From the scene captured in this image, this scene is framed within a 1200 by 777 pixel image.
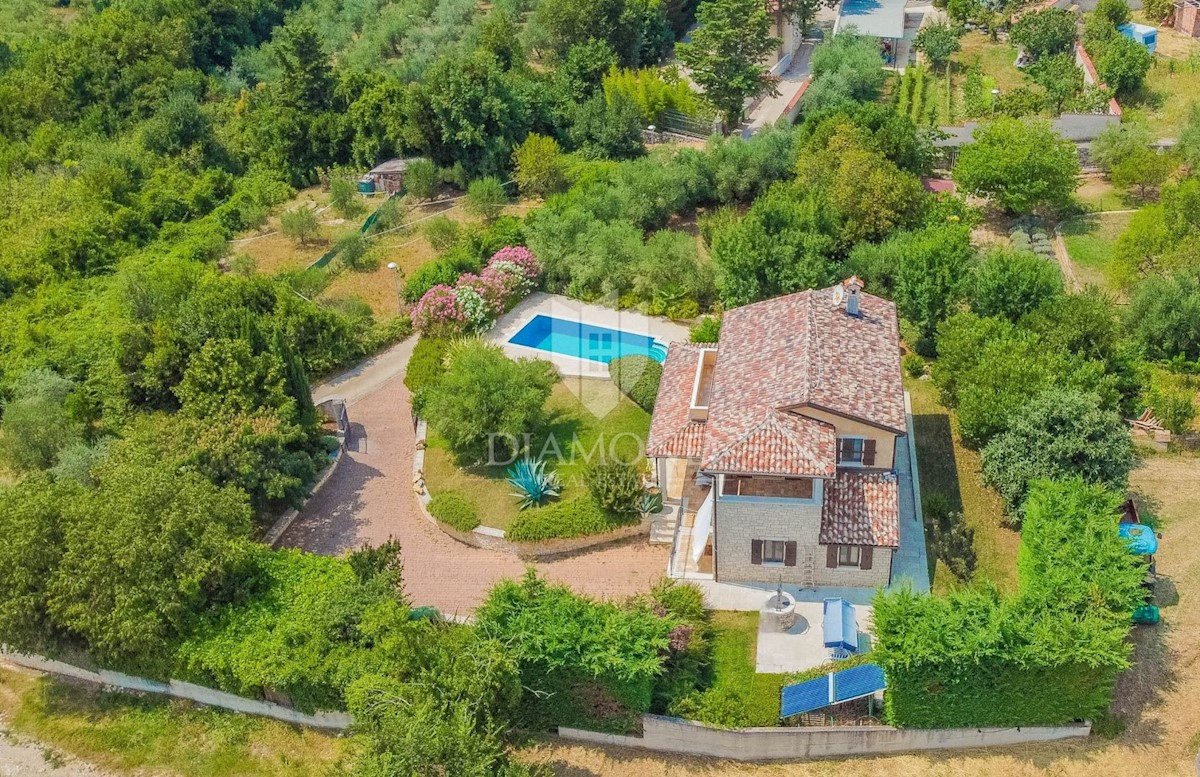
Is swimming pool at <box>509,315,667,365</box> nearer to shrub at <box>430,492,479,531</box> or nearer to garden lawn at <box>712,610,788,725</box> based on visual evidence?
shrub at <box>430,492,479,531</box>

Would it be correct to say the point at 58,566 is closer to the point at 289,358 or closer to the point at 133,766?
the point at 133,766

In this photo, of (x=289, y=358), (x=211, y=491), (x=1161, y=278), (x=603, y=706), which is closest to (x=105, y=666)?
(x=211, y=491)

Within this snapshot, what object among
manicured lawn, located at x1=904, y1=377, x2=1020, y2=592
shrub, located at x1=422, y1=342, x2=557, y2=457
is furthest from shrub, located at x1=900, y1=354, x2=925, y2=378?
shrub, located at x1=422, y1=342, x2=557, y2=457

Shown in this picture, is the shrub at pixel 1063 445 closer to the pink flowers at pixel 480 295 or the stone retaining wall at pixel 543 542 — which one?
the stone retaining wall at pixel 543 542

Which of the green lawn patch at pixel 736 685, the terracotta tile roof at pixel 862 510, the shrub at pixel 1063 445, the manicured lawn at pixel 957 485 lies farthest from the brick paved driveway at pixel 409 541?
the shrub at pixel 1063 445

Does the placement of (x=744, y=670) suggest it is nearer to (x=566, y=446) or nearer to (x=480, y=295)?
(x=566, y=446)

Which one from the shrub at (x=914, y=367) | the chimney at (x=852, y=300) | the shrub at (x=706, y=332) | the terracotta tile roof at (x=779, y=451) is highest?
the chimney at (x=852, y=300)
